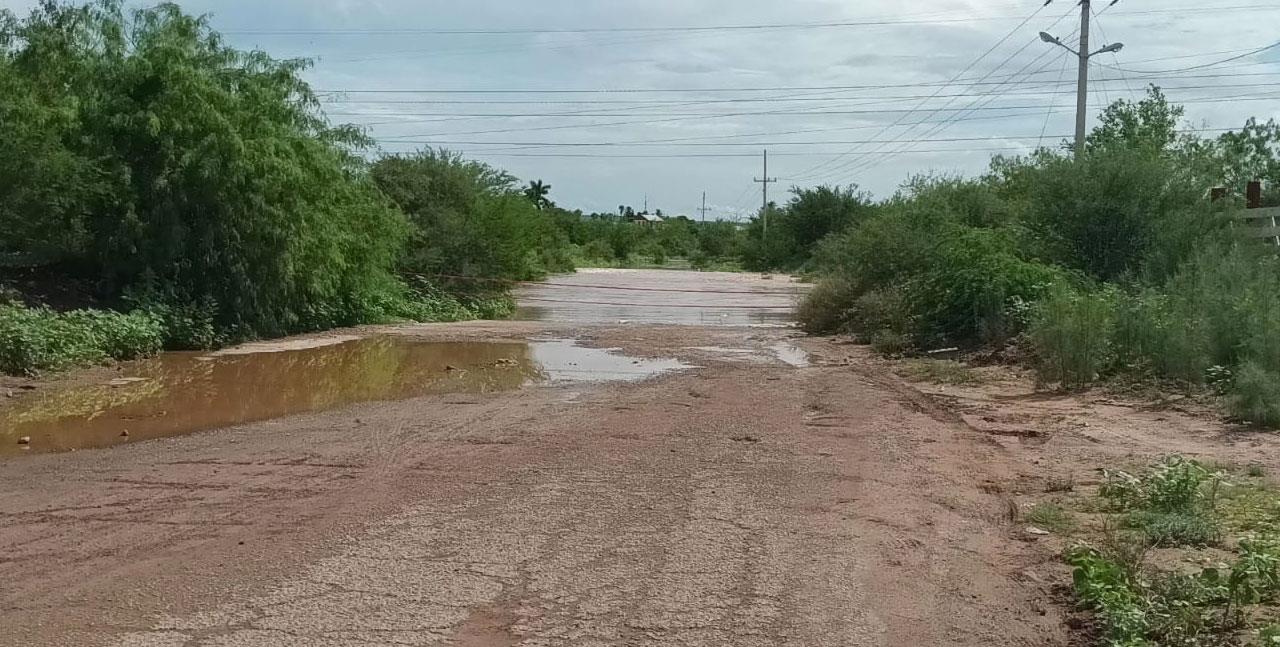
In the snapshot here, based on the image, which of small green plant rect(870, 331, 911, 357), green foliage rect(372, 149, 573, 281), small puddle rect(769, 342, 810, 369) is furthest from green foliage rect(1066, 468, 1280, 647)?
green foliage rect(372, 149, 573, 281)

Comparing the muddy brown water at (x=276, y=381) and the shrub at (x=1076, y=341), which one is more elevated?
the shrub at (x=1076, y=341)

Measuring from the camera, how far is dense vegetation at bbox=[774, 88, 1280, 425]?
1465 cm

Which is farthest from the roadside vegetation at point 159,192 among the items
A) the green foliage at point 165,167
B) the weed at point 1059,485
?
the weed at point 1059,485

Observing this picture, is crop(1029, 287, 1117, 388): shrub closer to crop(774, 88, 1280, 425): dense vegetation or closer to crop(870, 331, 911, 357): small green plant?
crop(774, 88, 1280, 425): dense vegetation

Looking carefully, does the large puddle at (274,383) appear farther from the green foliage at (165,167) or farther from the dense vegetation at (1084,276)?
the dense vegetation at (1084,276)

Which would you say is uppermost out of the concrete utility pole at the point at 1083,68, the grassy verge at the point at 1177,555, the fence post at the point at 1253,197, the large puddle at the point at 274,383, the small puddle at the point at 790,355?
the concrete utility pole at the point at 1083,68

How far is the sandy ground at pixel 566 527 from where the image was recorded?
5.89 m

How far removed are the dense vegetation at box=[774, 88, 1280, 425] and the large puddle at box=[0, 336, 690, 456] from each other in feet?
19.9

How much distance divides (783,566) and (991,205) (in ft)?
84.3

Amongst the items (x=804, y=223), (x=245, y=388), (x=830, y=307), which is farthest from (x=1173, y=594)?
(x=804, y=223)

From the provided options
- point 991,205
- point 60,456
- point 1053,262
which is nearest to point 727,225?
point 991,205

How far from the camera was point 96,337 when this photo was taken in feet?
62.7

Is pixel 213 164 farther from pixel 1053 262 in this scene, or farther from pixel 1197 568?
pixel 1197 568

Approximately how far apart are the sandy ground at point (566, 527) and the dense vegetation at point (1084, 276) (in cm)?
164
